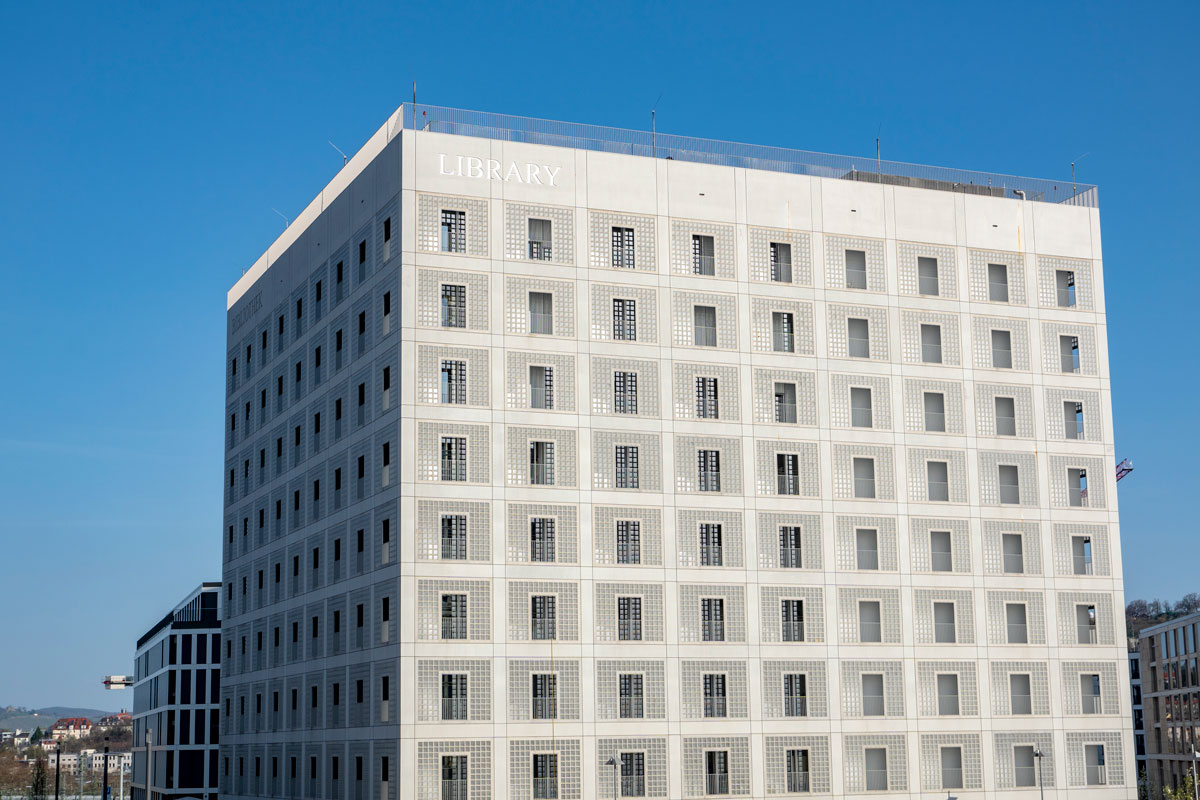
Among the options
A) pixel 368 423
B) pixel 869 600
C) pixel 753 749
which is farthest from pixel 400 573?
pixel 869 600

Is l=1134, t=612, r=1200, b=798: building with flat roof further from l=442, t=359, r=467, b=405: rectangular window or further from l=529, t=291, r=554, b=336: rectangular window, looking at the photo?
l=442, t=359, r=467, b=405: rectangular window

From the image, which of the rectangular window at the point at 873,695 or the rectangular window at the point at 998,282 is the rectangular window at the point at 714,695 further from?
the rectangular window at the point at 998,282

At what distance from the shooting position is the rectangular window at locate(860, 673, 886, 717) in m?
79.4

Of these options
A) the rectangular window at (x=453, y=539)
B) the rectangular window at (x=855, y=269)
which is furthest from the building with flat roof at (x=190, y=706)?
the rectangular window at (x=855, y=269)

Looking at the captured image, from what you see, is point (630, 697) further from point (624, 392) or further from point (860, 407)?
point (860, 407)

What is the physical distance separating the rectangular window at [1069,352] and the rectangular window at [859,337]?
12.5m

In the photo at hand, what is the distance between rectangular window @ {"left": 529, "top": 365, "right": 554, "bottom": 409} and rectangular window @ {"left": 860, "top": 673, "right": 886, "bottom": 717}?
22704 mm

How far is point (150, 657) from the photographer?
180 metres

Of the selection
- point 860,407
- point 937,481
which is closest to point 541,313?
point 860,407

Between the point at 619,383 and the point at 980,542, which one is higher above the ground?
the point at 619,383

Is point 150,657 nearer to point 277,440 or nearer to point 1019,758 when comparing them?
point 277,440

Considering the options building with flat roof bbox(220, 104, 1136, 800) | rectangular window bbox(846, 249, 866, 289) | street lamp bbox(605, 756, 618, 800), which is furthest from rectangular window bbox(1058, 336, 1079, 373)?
street lamp bbox(605, 756, 618, 800)

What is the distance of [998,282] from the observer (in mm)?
86688

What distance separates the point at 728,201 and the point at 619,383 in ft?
40.8
